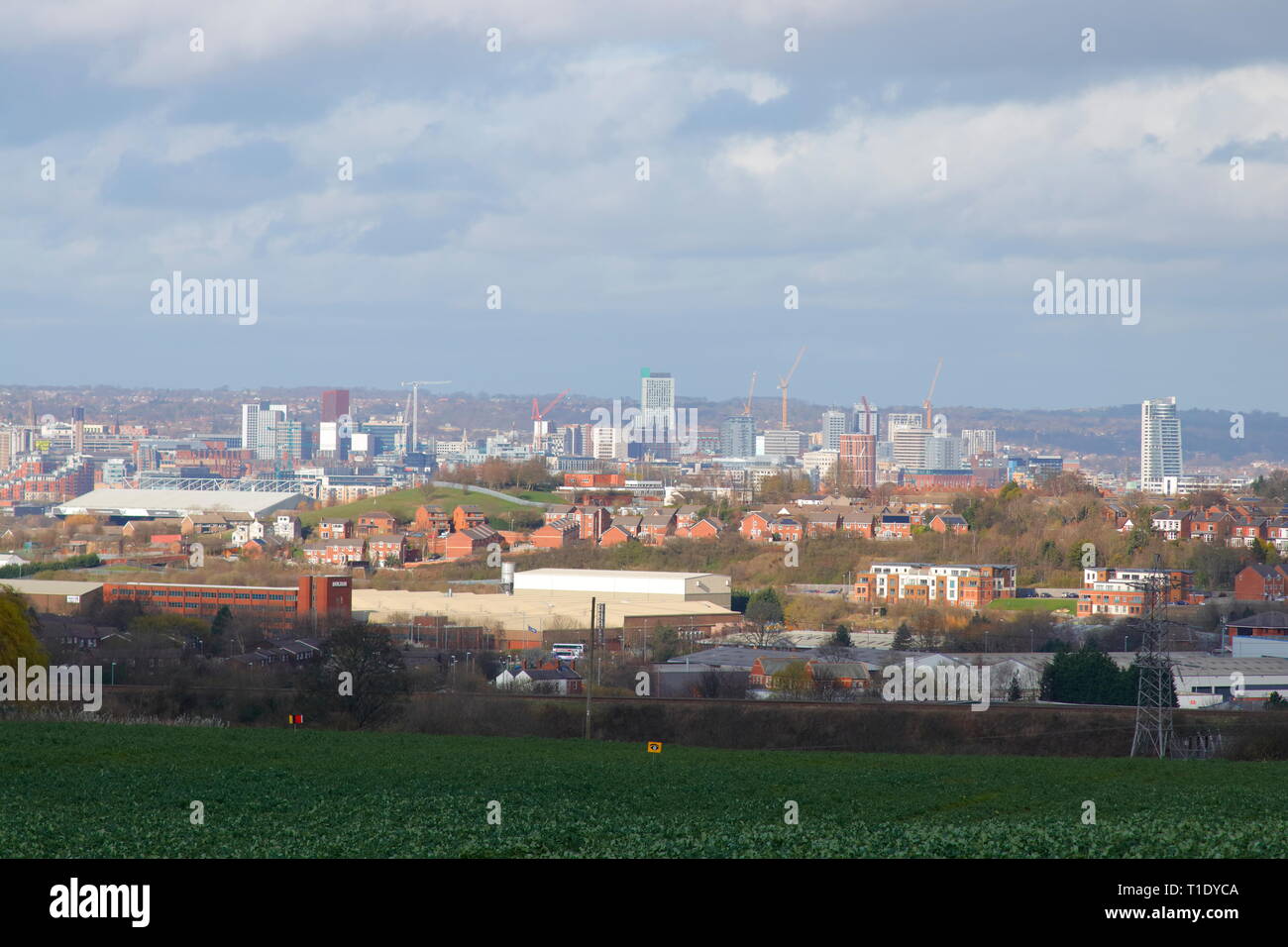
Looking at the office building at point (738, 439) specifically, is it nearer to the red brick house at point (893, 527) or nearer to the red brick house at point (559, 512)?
the red brick house at point (559, 512)

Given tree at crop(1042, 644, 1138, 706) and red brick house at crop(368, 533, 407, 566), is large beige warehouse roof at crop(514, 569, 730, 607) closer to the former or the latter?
red brick house at crop(368, 533, 407, 566)

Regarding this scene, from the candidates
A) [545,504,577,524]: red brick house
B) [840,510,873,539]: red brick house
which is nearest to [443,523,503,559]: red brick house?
[545,504,577,524]: red brick house

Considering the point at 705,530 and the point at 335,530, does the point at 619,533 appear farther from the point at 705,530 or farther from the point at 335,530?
the point at 335,530

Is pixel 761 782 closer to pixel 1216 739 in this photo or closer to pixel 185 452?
pixel 1216 739

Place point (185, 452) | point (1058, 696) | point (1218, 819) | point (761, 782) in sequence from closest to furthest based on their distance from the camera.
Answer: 1. point (1218, 819)
2. point (761, 782)
3. point (1058, 696)
4. point (185, 452)

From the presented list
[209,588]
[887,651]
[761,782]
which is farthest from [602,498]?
[761,782]

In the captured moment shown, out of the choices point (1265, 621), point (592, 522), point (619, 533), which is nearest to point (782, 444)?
point (592, 522)
